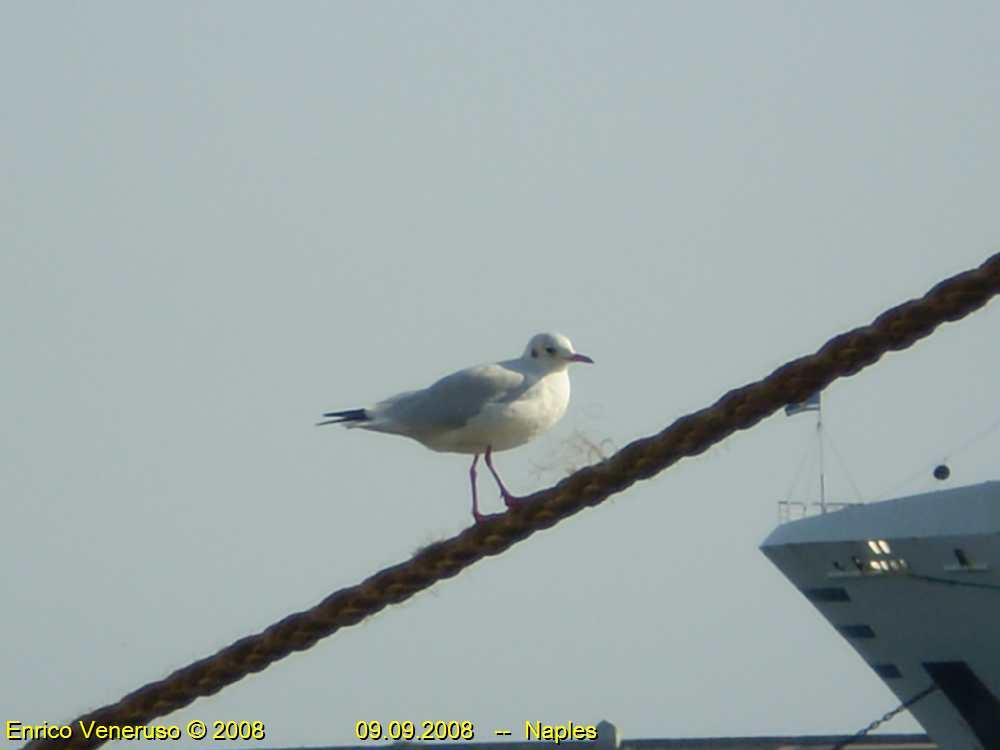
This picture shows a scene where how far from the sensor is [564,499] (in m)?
2.90

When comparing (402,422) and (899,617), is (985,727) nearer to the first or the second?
(899,617)

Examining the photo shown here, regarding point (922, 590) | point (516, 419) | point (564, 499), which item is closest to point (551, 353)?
point (516, 419)

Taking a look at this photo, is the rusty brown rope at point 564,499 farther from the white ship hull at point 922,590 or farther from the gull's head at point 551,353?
the white ship hull at point 922,590

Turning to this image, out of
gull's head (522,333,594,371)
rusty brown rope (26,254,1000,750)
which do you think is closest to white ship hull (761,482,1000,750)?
gull's head (522,333,594,371)

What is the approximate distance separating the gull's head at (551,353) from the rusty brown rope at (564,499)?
17.0 ft

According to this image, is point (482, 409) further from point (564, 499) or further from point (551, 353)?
point (564, 499)

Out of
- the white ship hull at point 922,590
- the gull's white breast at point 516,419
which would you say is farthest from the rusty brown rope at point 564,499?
the white ship hull at point 922,590

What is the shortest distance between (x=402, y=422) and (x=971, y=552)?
15.7 m

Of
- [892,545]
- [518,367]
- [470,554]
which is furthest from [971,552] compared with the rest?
[470,554]

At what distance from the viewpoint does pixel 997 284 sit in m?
2.51

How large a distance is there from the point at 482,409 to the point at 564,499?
5035 millimetres

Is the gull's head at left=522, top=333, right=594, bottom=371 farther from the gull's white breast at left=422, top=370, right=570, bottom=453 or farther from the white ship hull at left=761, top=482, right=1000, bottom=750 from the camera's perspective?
the white ship hull at left=761, top=482, right=1000, bottom=750

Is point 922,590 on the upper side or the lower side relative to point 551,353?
upper

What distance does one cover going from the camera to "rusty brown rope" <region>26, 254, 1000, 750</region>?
8.36 feet
